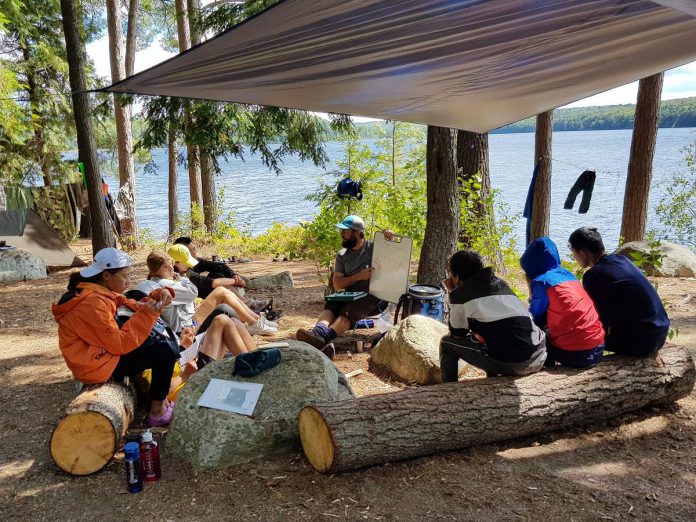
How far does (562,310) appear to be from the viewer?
3.05 meters

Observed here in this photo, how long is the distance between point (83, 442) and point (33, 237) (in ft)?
22.6

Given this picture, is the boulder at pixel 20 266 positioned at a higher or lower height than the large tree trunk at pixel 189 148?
lower

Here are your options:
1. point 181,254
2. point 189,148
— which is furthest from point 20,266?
point 181,254

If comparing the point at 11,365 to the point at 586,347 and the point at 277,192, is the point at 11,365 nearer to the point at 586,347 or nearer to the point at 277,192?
the point at 586,347

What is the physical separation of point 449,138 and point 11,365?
4.23 meters

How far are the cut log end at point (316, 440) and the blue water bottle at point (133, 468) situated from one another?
2.57ft

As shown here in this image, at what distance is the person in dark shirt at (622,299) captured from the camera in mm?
3139

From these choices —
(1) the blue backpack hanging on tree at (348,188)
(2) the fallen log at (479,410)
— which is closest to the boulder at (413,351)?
(2) the fallen log at (479,410)

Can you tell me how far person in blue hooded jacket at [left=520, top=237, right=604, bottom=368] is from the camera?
3.04 m

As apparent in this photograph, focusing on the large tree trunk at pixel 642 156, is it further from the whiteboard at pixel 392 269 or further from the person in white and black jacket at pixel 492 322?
the person in white and black jacket at pixel 492 322

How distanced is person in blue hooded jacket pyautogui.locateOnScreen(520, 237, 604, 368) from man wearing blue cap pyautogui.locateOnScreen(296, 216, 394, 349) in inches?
68.7

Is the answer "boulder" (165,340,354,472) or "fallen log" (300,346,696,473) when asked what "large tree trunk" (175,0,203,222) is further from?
"fallen log" (300,346,696,473)

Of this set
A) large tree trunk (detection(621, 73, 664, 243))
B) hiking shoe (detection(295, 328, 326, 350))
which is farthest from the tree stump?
large tree trunk (detection(621, 73, 664, 243))

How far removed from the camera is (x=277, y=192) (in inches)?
1130
